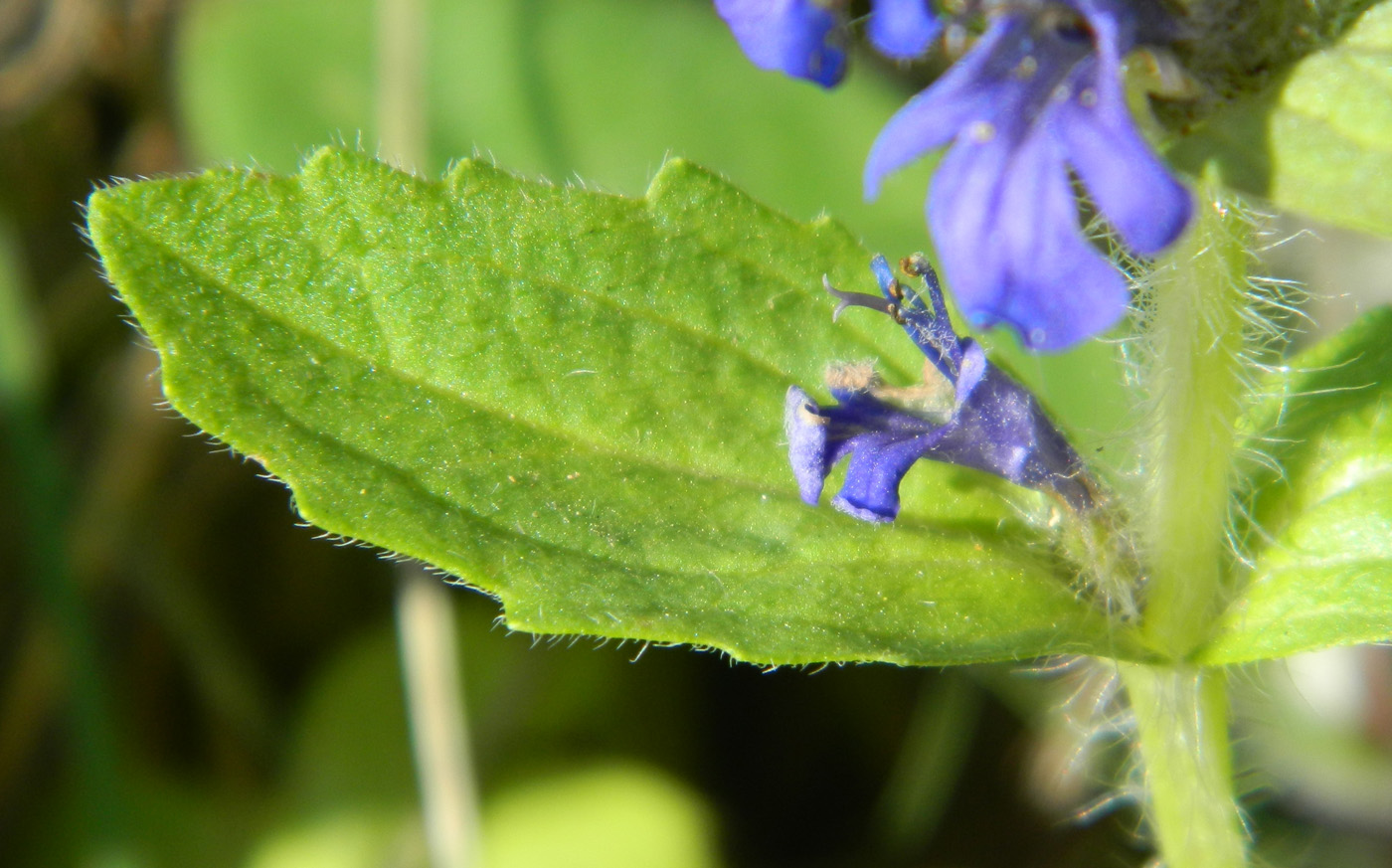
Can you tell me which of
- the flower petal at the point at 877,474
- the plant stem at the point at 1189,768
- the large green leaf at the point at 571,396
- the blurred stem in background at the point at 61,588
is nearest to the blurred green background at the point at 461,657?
the blurred stem in background at the point at 61,588

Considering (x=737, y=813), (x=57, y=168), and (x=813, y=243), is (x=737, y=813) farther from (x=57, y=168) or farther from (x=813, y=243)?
(x=57, y=168)

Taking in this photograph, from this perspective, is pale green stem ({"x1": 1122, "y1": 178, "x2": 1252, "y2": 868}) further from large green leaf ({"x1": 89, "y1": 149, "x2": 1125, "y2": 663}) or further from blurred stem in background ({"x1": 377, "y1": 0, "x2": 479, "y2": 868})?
blurred stem in background ({"x1": 377, "y1": 0, "x2": 479, "y2": 868})

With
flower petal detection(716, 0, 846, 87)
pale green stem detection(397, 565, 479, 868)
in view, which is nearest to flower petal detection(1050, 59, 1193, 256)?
flower petal detection(716, 0, 846, 87)

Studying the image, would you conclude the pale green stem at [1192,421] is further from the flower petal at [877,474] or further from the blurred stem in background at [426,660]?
the blurred stem in background at [426,660]

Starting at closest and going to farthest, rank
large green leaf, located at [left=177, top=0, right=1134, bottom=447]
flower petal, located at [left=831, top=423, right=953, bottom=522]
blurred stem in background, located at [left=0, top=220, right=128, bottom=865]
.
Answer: flower petal, located at [left=831, top=423, right=953, bottom=522]
blurred stem in background, located at [left=0, top=220, right=128, bottom=865]
large green leaf, located at [left=177, top=0, right=1134, bottom=447]

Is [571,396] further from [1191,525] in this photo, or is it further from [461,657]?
[461,657]

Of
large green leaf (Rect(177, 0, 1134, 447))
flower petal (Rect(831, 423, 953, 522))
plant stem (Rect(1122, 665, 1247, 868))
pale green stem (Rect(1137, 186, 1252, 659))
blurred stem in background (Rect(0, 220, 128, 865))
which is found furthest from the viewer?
large green leaf (Rect(177, 0, 1134, 447))
